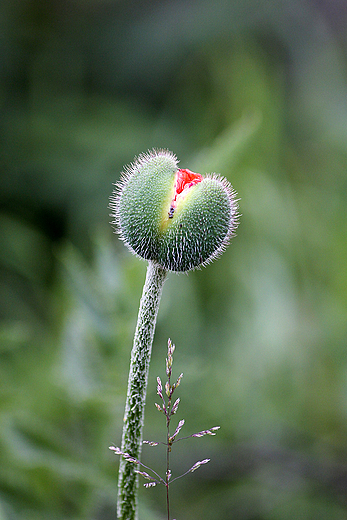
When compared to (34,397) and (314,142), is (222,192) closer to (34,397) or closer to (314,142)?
(34,397)

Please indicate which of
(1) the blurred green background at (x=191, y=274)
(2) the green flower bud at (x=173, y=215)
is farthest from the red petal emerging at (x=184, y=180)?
(1) the blurred green background at (x=191, y=274)

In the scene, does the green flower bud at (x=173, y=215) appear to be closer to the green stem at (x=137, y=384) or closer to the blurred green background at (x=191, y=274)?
the green stem at (x=137, y=384)

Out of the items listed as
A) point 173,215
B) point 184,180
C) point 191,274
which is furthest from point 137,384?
point 191,274

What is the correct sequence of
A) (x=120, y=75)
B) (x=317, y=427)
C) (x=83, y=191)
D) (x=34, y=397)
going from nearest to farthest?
1. (x=34, y=397)
2. (x=317, y=427)
3. (x=83, y=191)
4. (x=120, y=75)

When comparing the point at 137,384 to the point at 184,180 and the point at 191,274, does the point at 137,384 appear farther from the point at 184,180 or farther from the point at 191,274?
the point at 191,274

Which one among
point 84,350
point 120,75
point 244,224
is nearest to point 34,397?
point 84,350

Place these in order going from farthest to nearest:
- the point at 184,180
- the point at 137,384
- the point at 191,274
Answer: the point at 191,274 → the point at 184,180 → the point at 137,384

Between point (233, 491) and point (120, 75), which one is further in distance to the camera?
point (120, 75)
